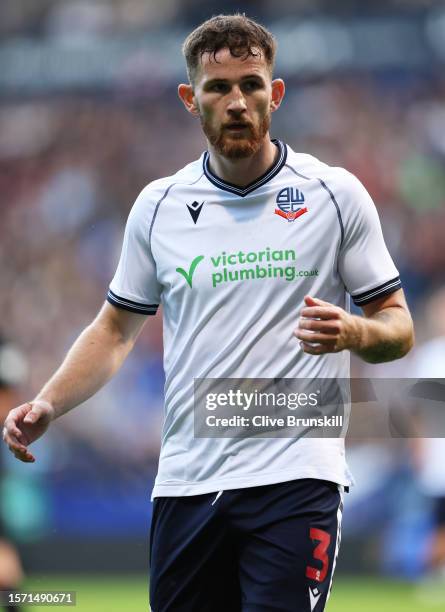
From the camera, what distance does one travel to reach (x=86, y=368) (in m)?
4.48

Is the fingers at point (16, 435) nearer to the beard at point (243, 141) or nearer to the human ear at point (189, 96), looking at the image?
the beard at point (243, 141)

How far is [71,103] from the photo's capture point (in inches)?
603

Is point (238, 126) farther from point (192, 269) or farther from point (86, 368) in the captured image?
point (86, 368)

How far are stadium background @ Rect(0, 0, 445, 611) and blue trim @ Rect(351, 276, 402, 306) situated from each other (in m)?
6.96

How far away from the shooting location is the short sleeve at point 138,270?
4508mm

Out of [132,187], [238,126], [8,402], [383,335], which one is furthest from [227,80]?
[132,187]

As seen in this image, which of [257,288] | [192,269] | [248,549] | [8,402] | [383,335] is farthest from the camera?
[8,402]

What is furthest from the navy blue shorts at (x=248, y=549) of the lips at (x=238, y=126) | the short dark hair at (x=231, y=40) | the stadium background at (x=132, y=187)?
the stadium background at (x=132, y=187)

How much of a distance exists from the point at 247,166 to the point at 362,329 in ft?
2.84

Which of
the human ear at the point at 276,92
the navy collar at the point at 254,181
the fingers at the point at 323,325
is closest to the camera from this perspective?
the fingers at the point at 323,325

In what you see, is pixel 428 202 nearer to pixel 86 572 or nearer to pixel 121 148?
pixel 121 148

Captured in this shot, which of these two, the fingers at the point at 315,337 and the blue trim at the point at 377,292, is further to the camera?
the blue trim at the point at 377,292

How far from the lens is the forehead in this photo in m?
4.28

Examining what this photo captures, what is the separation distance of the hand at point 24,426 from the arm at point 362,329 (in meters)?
1.04
